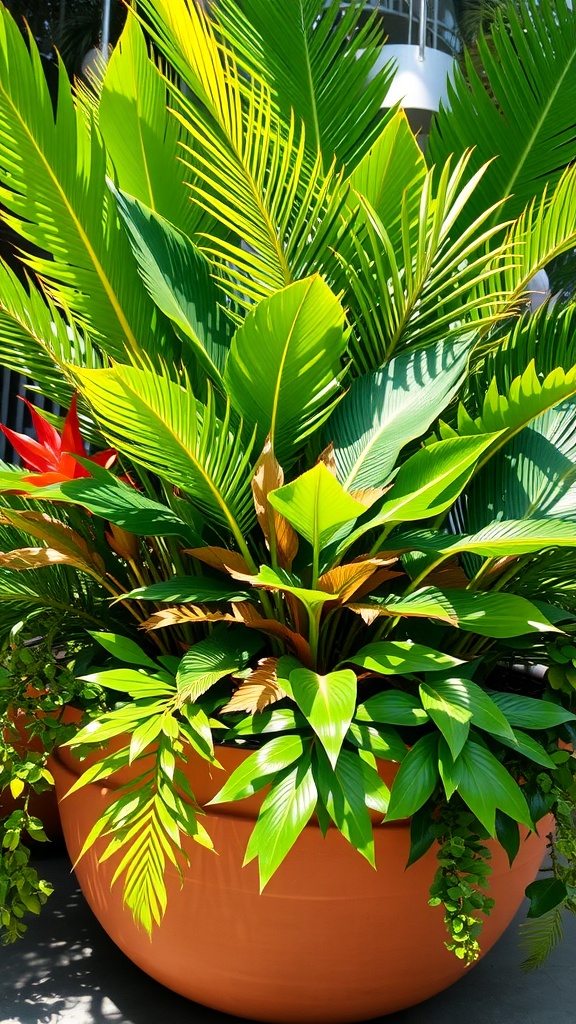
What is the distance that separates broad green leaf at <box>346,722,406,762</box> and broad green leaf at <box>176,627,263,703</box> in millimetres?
175

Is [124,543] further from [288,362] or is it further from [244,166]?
[244,166]

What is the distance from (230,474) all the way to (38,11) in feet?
17.3

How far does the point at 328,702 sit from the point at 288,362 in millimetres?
429

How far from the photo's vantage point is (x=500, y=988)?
1.33 m

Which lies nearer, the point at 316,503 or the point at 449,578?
the point at 316,503

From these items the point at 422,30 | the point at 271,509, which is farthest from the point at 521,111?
the point at 422,30

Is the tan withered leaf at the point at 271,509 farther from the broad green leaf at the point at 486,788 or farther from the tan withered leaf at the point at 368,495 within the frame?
the broad green leaf at the point at 486,788

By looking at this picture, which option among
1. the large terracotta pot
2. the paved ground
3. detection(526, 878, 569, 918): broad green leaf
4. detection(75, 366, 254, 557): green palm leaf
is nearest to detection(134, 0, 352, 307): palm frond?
detection(75, 366, 254, 557): green palm leaf

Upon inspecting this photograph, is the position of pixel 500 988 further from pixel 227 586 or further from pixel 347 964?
pixel 227 586

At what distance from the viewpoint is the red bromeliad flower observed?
1.24 m

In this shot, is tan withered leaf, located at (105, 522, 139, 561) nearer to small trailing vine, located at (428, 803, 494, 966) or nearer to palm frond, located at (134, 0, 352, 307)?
palm frond, located at (134, 0, 352, 307)

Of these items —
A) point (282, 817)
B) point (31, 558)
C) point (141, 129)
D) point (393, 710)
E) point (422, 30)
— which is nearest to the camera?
point (282, 817)

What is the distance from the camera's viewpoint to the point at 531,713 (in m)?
1.06

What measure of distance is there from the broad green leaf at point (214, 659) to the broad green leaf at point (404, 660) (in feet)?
0.53
